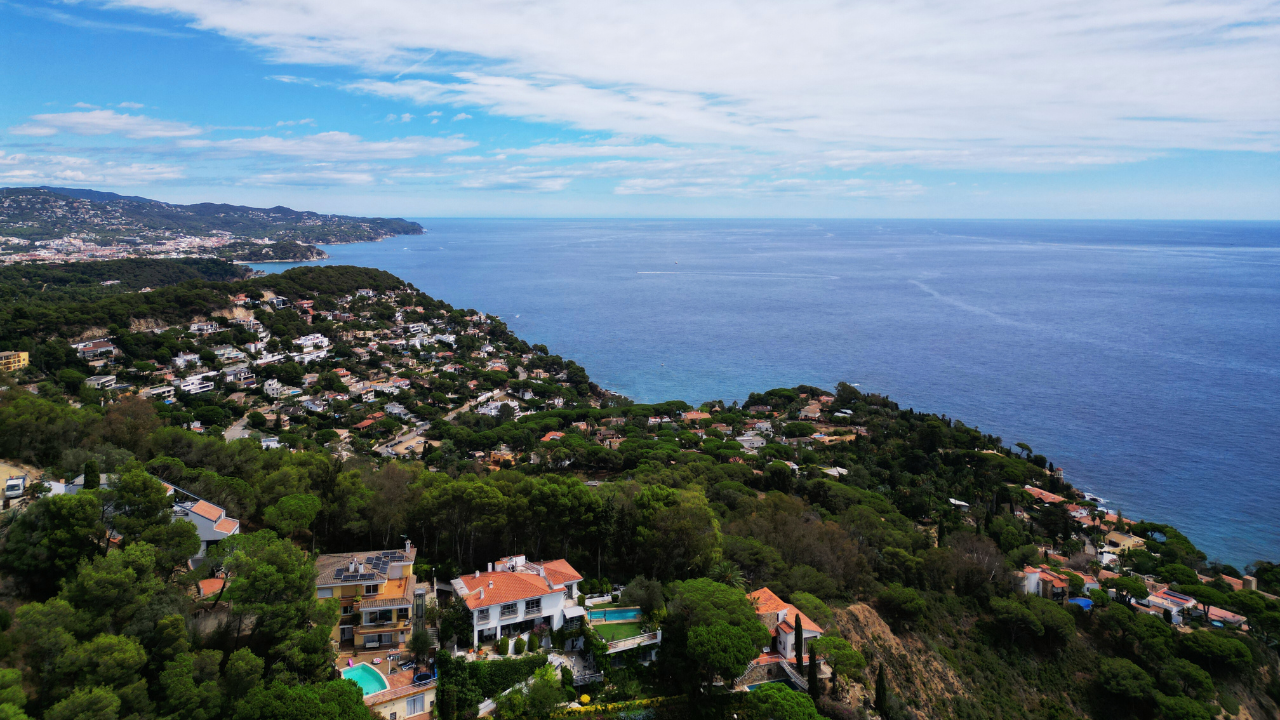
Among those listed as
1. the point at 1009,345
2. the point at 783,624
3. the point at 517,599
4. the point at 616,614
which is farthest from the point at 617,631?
the point at 1009,345

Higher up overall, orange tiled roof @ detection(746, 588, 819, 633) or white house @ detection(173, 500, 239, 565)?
white house @ detection(173, 500, 239, 565)

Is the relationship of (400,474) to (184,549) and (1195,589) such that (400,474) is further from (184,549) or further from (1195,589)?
(1195,589)

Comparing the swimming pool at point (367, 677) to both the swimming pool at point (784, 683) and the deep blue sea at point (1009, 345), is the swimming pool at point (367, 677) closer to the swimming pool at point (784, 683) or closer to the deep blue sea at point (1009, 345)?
the swimming pool at point (784, 683)

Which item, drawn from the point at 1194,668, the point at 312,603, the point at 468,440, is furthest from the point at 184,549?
the point at 1194,668

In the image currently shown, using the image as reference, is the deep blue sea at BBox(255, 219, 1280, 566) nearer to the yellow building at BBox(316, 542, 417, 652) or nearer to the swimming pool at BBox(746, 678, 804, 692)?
the swimming pool at BBox(746, 678, 804, 692)

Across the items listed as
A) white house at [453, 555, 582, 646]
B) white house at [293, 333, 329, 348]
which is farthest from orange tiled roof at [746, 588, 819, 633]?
white house at [293, 333, 329, 348]

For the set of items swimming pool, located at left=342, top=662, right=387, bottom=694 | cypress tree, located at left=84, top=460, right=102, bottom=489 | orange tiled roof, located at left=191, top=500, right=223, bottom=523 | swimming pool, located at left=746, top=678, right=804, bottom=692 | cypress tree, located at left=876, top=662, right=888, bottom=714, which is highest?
cypress tree, located at left=84, top=460, right=102, bottom=489
